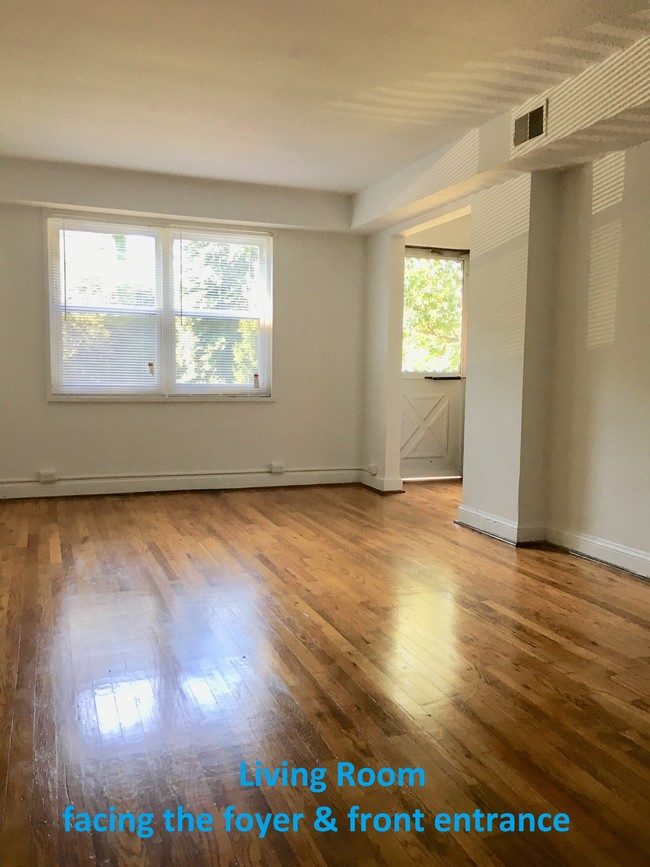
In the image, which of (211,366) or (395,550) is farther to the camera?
(211,366)

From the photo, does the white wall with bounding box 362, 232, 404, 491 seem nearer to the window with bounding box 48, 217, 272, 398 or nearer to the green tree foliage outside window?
the window with bounding box 48, 217, 272, 398

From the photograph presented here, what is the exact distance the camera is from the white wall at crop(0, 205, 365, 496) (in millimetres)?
5730

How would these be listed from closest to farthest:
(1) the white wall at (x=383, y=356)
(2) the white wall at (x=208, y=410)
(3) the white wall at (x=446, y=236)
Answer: (2) the white wall at (x=208, y=410)
(1) the white wall at (x=383, y=356)
(3) the white wall at (x=446, y=236)

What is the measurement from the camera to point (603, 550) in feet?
Result: 13.5

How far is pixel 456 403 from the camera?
25.0 ft

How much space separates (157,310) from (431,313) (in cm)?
291

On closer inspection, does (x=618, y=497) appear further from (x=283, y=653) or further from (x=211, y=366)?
(x=211, y=366)

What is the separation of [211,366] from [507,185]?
10.1 ft

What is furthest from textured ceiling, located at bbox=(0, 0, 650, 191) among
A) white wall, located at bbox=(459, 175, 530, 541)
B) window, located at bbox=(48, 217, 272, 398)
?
window, located at bbox=(48, 217, 272, 398)

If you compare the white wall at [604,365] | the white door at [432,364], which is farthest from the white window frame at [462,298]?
the white wall at [604,365]

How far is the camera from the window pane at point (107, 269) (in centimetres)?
582

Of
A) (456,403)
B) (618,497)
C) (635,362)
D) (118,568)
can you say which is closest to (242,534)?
(118,568)

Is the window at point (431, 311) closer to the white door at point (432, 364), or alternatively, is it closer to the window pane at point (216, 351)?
the white door at point (432, 364)

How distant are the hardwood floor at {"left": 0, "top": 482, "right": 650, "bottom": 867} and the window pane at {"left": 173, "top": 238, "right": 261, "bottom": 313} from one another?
2.67 metres
